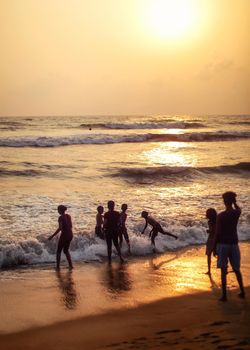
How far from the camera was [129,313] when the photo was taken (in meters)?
7.53

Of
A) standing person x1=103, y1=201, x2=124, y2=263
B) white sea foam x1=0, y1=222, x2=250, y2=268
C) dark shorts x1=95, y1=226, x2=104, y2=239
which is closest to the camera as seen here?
standing person x1=103, y1=201, x2=124, y2=263

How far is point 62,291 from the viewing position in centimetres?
878

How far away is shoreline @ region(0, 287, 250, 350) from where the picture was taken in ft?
20.0

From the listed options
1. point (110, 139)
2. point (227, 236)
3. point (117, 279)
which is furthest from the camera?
point (110, 139)

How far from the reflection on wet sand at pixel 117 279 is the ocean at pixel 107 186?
0.99 m

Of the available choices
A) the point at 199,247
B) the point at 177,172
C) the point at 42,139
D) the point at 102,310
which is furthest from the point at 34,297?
the point at 42,139

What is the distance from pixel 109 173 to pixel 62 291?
17159mm

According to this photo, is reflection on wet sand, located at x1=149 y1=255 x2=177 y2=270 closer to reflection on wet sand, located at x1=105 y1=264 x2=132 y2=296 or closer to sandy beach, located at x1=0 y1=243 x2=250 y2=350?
Result: sandy beach, located at x1=0 y1=243 x2=250 y2=350

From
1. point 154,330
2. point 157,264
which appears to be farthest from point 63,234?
point 154,330

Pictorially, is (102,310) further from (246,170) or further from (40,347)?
(246,170)

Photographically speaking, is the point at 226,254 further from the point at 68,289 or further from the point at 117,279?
the point at 68,289

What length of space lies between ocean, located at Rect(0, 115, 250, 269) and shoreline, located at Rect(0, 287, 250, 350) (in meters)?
4.27

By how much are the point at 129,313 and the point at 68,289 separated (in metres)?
1.80

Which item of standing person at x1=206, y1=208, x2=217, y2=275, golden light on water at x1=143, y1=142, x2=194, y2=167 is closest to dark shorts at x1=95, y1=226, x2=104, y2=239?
standing person at x1=206, y1=208, x2=217, y2=275
